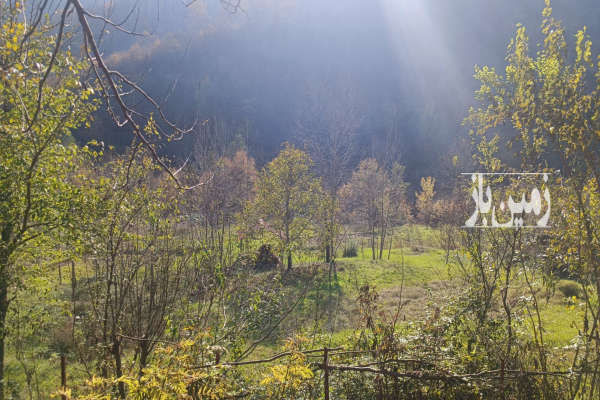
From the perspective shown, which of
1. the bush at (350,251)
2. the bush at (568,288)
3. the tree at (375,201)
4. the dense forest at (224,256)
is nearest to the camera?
the dense forest at (224,256)

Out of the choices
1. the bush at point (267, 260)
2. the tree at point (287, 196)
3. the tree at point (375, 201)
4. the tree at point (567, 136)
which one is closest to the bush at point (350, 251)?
the tree at point (375, 201)

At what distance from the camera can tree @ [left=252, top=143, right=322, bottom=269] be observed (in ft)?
55.3

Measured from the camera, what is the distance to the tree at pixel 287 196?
16859 millimetres

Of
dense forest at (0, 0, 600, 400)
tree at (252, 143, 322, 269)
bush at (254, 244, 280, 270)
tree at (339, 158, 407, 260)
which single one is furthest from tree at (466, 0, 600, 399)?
tree at (339, 158, 407, 260)

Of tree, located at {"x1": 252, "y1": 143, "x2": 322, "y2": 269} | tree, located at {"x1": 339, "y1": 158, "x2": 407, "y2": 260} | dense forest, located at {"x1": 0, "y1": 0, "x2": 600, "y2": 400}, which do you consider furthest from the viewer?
tree, located at {"x1": 339, "y1": 158, "x2": 407, "y2": 260}

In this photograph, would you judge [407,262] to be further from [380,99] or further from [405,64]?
[405,64]

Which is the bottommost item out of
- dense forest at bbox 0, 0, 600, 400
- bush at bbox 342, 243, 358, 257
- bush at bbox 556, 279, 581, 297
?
bush at bbox 556, 279, 581, 297

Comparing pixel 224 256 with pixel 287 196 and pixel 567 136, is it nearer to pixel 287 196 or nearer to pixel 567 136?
pixel 567 136

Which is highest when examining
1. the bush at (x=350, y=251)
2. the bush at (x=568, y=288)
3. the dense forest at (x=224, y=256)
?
the dense forest at (x=224, y=256)

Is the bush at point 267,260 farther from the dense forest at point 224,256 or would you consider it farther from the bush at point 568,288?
the bush at point 568,288

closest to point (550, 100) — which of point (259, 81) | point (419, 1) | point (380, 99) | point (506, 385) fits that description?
point (506, 385)

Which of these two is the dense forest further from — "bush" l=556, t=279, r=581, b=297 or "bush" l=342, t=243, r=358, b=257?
"bush" l=342, t=243, r=358, b=257

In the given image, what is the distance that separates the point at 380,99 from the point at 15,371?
83.9 meters

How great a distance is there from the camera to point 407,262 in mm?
17359
